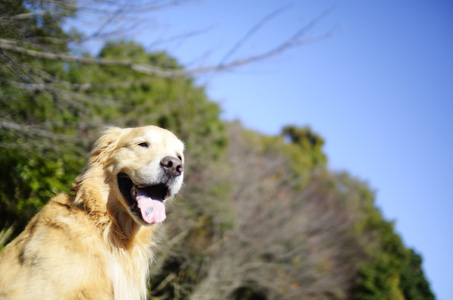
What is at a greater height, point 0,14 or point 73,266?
point 0,14

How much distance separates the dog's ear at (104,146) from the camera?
11.5 ft

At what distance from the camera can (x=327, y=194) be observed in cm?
2991

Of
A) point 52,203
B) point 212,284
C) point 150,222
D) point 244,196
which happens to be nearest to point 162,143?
point 150,222

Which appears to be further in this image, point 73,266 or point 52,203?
point 52,203

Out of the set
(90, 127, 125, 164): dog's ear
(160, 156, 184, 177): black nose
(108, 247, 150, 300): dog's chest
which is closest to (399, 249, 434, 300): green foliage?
(108, 247, 150, 300): dog's chest

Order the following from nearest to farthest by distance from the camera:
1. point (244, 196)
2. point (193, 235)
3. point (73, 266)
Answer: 1. point (73, 266)
2. point (193, 235)
3. point (244, 196)

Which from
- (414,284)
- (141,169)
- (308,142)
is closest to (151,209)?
(141,169)

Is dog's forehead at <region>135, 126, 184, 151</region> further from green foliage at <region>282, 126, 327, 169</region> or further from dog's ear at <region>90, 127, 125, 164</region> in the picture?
green foliage at <region>282, 126, 327, 169</region>

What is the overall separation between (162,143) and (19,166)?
2.69 m

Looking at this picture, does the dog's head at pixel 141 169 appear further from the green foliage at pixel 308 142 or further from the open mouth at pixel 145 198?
the green foliage at pixel 308 142

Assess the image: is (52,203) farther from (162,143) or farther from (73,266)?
(162,143)

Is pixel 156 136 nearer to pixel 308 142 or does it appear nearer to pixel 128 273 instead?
pixel 128 273

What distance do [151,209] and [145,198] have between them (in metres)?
0.12

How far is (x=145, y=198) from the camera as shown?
11.0ft
